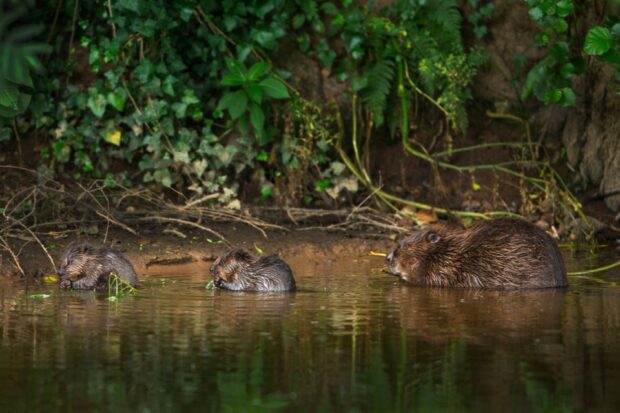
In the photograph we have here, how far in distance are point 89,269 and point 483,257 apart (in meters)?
2.90

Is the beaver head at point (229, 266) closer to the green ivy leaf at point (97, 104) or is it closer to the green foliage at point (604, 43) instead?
the green foliage at point (604, 43)

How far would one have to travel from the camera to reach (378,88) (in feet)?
40.3

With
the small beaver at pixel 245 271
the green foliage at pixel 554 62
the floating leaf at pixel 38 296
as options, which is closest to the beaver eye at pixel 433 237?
the small beaver at pixel 245 271

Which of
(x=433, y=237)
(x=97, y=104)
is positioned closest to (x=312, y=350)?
(x=433, y=237)

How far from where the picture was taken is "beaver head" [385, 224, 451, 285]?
29.8 ft

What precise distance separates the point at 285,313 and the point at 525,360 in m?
1.94

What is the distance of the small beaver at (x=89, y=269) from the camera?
8.38 meters

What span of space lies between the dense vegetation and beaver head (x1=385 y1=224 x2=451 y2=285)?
2841mm

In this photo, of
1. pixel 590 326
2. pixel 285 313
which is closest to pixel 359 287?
pixel 285 313

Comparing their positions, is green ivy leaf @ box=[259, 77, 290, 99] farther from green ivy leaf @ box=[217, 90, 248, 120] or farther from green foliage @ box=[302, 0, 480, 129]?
green foliage @ box=[302, 0, 480, 129]

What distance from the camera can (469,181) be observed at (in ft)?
41.3

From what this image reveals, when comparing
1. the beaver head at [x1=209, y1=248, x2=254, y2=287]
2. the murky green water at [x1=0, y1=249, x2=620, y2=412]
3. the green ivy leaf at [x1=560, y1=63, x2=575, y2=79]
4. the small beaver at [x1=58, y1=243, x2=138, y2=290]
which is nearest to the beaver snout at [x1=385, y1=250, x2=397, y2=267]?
the murky green water at [x1=0, y1=249, x2=620, y2=412]

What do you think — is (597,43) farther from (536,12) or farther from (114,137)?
(114,137)

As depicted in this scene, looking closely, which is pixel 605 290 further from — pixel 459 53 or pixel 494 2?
pixel 494 2
